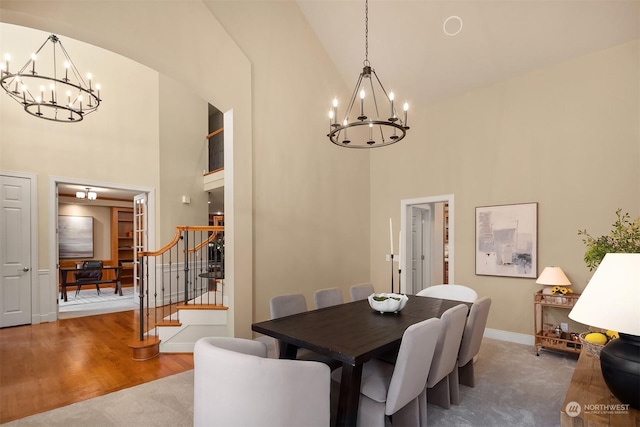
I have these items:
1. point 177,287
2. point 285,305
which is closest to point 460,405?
point 285,305

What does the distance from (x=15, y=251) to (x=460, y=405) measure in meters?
6.38

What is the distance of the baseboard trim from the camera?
4.11 metres

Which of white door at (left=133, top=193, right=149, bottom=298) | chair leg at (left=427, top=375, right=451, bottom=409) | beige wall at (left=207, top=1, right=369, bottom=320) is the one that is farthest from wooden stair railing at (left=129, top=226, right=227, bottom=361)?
chair leg at (left=427, top=375, right=451, bottom=409)

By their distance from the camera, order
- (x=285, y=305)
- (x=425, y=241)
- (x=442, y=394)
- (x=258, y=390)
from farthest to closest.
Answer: (x=425, y=241) < (x=285, y=305) < (x=442, y=394) < (x=258, y=390)

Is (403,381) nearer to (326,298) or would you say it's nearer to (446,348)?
(446,348)

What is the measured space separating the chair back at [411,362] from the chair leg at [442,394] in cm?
72

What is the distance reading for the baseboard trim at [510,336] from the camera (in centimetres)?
411

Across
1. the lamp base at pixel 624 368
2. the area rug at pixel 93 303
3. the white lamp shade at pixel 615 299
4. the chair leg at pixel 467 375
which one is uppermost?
the white lamp shade at pixel 615 299

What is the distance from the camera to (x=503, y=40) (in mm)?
3951

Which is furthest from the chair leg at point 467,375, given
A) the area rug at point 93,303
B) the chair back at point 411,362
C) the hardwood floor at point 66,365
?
the area rug at point 93,303

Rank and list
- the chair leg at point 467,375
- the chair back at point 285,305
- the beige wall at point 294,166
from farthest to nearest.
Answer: the beige wall at point 294,166
the chair leg at point 467,375
the chair back at point 285,305

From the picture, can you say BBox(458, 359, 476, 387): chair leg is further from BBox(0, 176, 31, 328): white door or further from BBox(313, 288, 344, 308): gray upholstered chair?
BBox(0, 176, 31, 328): white door

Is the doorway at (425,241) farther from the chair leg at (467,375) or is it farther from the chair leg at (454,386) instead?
the chair leg at (454,386)

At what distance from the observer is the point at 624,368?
119 cm
